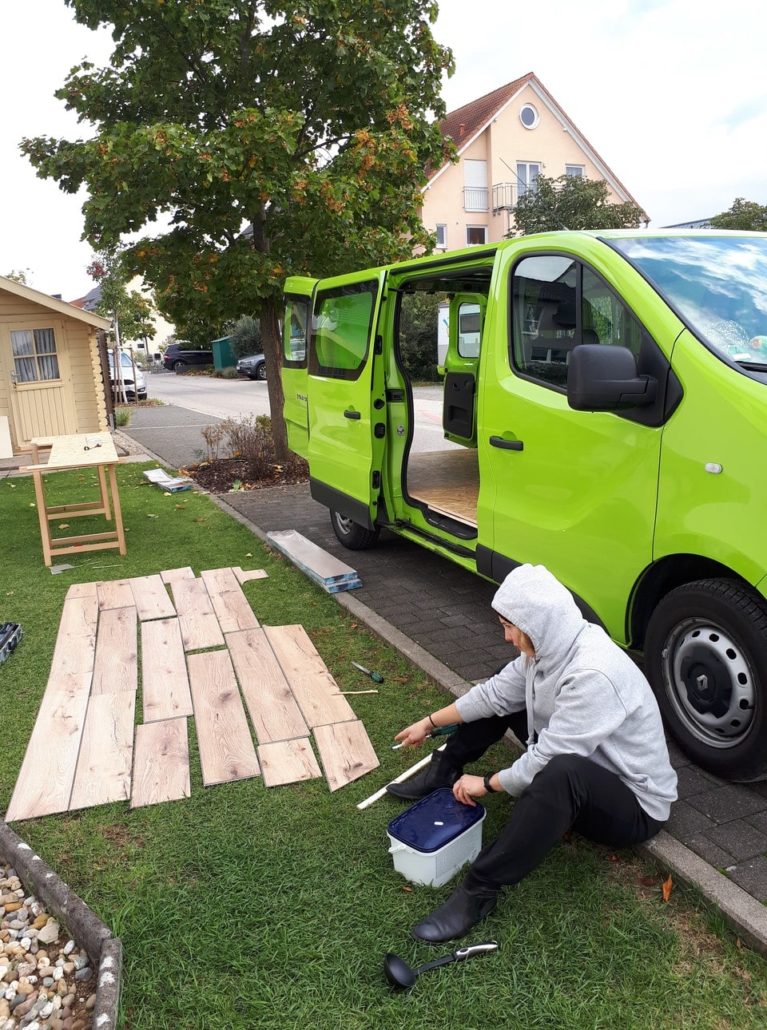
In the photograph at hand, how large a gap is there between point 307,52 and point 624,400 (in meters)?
8.59

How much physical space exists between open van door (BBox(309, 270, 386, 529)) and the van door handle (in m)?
1.78

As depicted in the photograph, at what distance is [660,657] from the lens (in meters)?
3.50

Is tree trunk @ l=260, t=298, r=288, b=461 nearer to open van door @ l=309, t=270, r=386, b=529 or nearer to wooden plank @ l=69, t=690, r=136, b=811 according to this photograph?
open van door @ l=309, t=270, r=386, b=529

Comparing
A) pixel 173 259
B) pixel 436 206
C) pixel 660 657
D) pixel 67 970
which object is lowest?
pixel 67 970

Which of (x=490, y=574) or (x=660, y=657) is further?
(x=490, y=574)

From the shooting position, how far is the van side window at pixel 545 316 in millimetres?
3951

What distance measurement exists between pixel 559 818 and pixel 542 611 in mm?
641

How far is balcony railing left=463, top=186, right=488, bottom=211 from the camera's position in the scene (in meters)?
37.1

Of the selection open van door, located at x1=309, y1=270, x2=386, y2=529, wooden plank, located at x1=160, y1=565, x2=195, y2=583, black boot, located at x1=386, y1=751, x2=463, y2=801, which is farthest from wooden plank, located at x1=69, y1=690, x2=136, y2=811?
open van door, located at x1=309, y1=270, x2=386, y2=529

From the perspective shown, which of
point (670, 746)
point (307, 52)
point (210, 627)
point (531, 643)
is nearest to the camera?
point (531, 643)

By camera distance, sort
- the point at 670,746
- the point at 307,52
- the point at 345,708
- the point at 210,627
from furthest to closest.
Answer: the point at 307,52
the point at 210,627
the point at 345,708
the point at 670,746

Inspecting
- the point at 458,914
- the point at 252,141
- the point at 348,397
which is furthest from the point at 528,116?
the point at 458,914

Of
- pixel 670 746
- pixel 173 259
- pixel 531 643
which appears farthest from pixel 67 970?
pixel 173 259

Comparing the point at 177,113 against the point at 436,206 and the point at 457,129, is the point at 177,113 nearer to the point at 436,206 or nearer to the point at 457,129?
the point at 436,206
